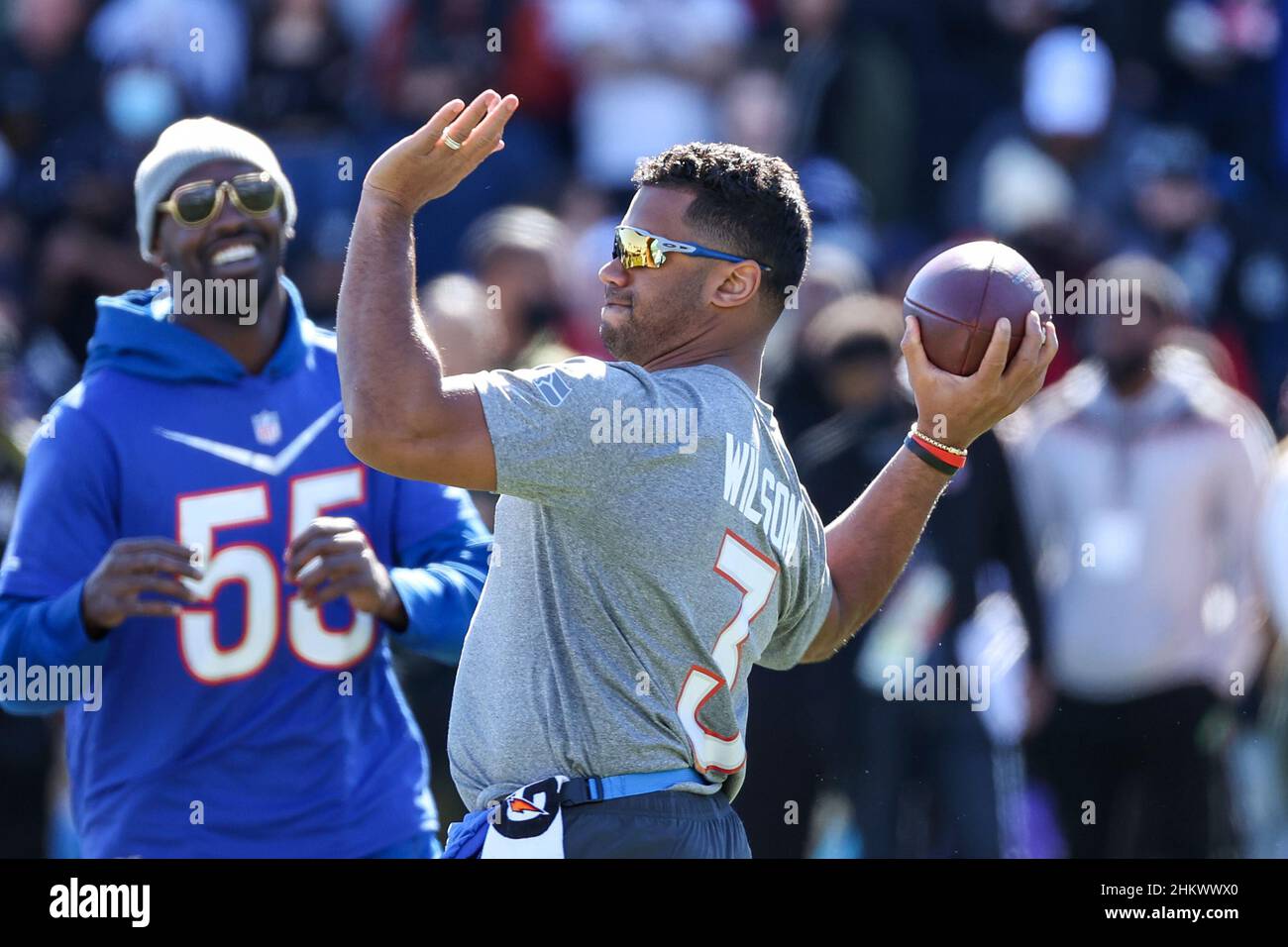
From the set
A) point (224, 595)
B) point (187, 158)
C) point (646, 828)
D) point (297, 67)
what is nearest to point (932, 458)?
point (646, 828)

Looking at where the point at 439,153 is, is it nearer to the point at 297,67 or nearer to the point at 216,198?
the point at 216,198

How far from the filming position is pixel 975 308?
12.8 feet

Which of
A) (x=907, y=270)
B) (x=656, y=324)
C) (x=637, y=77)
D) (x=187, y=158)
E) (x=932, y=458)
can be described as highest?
(x=637, y=77)

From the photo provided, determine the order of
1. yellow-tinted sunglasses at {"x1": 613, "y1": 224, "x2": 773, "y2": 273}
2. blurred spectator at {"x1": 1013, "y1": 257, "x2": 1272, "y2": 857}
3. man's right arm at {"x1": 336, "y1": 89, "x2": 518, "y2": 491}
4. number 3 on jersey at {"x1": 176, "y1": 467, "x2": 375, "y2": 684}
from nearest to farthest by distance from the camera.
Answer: man's right arm at {"x1": 336, "y1": 89, "x2": 518, "y2": 491} < yellow-tinted sunglasses at {"x1": 613, "y1": 224, "x2": 773, "y2": 273} < number 3 on jersey at {"x1": 176, "y1": 467, "x2": 375, "y2": 684} < blurred spectator at {"x1": 1013, "y1": 257, "x2": 1272, "y2": 857}

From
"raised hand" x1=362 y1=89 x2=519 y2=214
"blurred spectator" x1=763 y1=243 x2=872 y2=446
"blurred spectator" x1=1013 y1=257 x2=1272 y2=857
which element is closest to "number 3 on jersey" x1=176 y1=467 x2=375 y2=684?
"raised hand" x1=362 y1=89 x2=519 y2=214

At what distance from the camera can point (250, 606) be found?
4.45m

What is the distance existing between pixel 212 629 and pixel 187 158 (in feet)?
3.87

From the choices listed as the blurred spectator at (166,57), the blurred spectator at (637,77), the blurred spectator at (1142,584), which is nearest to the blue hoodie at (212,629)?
the blurred spectator at (1142,584)

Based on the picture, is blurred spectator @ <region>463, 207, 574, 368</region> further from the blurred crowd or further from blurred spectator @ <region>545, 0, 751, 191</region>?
blurred spectator @ <region>545, 0, 751, 191</region>

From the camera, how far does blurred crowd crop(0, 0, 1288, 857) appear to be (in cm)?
685
